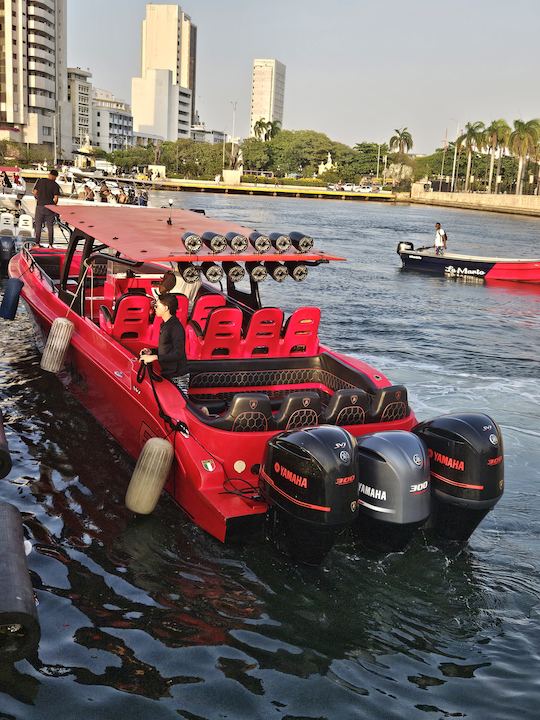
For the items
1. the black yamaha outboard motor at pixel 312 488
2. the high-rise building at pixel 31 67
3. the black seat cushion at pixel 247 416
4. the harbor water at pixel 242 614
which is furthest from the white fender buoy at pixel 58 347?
the high-rise building at pixel 31 67

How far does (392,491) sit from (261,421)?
4.90 feet

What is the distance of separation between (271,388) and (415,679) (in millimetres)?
4420

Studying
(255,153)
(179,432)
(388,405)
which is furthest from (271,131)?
(179,432)

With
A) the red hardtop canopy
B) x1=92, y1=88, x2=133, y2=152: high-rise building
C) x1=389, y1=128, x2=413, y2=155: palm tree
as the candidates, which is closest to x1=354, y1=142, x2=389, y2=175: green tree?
x1=389, y1=128, x2=413, y2=155: palm tree

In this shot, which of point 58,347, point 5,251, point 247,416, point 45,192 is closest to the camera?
point 247,416

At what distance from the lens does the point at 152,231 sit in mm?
9555

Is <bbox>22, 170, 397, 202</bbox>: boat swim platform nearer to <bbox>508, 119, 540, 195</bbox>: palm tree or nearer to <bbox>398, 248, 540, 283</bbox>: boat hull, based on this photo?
<bbox>508, 119, 540, 195</bbox>: palm tree

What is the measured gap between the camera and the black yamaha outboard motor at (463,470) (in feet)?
20.4

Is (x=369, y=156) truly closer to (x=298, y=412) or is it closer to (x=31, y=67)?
(x=31, y=67)

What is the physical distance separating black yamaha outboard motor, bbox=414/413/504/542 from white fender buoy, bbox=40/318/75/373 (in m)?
5.35

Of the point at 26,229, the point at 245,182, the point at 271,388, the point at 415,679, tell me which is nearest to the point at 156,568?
the point at 415,679

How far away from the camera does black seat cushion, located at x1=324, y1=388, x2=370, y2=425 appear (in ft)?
23.4

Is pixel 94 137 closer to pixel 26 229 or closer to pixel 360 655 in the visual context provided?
pixel 26 229

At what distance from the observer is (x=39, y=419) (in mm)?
9922
